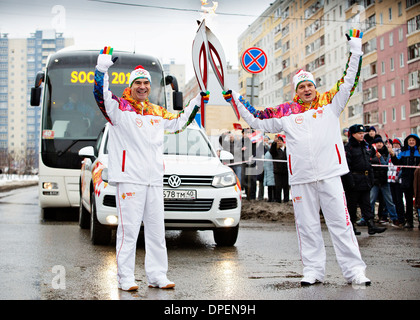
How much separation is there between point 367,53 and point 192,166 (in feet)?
188

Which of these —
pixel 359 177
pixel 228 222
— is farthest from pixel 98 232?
pixel 359 177

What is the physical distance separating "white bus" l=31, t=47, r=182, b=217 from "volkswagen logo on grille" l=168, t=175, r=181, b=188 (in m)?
5.01

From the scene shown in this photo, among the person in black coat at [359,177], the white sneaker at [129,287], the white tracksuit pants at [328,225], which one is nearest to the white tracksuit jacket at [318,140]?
the white tracksuit pants at [328,225]

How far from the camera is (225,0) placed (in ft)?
33.3

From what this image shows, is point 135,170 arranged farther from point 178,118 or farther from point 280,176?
point 280,176

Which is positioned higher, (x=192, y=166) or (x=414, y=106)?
(x=414, y=106)

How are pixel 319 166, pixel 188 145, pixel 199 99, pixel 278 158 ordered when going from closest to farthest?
pixel 319 166 → pixel 199 99 → pixel 188 145 → pixel 278 158

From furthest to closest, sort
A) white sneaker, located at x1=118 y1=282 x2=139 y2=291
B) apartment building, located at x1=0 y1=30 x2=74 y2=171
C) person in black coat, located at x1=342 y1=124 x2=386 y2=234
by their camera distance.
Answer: apartment building, located at x1=0 y1=30 x2=74 y2=171 → person in black coat, located at x1=342 y1=124 x2=386 y2=234 → white sneaker, located at x1=118 y1=282 x2=139 y2=291

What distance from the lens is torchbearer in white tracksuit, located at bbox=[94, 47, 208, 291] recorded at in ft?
19.8

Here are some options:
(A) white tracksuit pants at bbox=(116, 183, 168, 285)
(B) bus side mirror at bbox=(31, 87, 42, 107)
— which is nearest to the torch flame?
(A) white tracksuit pants at bbox=(116, 183, 168, 285)

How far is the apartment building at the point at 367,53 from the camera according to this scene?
55047 mm

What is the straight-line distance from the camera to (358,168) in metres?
11.5

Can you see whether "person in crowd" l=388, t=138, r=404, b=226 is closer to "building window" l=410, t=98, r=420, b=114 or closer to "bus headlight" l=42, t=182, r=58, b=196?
"bus headlight" l=42, t=182, r=58, b=196
